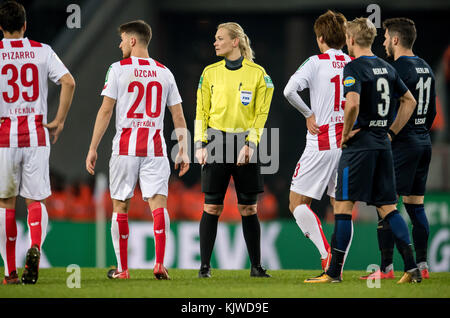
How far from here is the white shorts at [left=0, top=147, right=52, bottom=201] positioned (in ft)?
20.6

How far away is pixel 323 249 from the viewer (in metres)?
6.86

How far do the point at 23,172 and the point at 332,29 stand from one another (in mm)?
2808

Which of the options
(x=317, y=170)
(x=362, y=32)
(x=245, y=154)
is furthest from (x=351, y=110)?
(x=245, y=154)

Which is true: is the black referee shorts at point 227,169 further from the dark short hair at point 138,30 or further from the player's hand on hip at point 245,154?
the dark short hair at point 138,30

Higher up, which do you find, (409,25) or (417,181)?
(409,25)

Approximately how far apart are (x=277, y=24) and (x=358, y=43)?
443 inches

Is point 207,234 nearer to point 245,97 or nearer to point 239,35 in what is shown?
point 245,97

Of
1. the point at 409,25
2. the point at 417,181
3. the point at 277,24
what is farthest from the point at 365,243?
the point at 277,24

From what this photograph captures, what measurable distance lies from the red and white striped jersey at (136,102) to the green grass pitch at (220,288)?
3.61 ft

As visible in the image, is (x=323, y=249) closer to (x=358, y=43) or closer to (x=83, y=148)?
(x=358, y=43)

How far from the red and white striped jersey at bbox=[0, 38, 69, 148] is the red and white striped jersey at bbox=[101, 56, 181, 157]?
0.57 meters

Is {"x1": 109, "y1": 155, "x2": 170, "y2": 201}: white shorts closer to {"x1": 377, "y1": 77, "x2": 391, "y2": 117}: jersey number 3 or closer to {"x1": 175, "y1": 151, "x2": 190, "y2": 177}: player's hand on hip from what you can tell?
{"x1": 175, "y1": 151, "x2": 190, "y2": 177}: player's hand on hip

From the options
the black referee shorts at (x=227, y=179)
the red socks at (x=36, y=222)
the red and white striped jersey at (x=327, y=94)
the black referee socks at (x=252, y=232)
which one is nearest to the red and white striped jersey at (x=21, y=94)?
the red socks at (x=36, y=222)

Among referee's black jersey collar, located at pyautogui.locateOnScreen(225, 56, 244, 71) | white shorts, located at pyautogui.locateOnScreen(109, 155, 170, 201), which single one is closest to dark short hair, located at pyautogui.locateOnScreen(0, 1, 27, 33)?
white shorts, located at pyautogui.locateOnScreen(109, 155, 170, 201)
